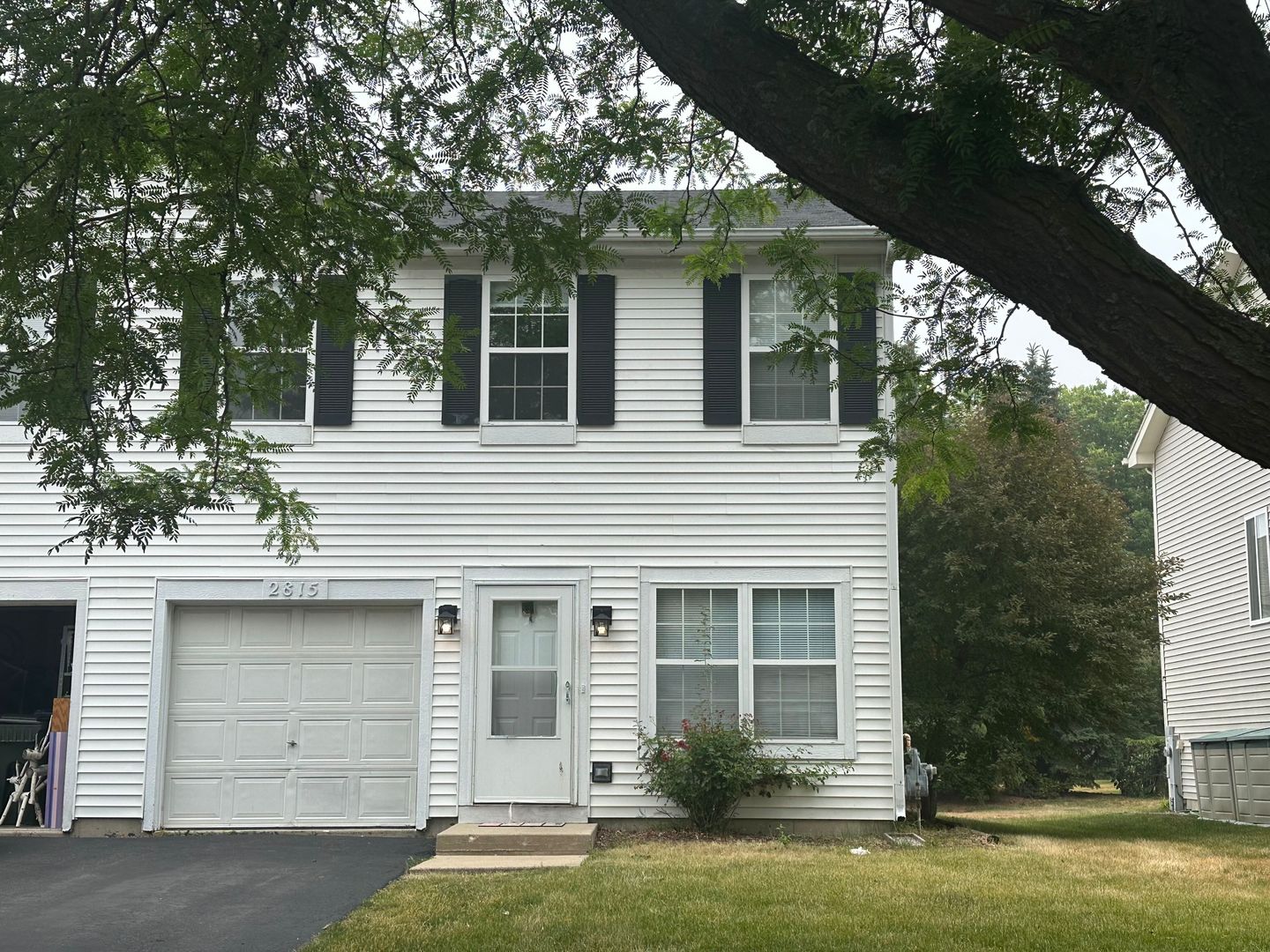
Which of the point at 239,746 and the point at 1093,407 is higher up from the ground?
the point at 1093,407

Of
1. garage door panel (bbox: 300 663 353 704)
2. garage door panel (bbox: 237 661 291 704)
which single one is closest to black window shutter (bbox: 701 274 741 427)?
garage door panel (bbox: 300 663 353 704)

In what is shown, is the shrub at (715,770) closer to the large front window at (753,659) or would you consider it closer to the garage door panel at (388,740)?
the large front window at (753,659)

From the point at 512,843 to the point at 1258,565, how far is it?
384 inches

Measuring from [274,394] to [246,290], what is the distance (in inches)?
32.6

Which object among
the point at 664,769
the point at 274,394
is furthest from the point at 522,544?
the point at 274,394

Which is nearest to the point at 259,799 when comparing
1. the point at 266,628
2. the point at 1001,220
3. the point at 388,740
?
the point at 388,740

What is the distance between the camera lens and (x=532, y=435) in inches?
485

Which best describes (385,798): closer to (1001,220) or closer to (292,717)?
(292,717)

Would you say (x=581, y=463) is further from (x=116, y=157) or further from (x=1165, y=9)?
(x=1165, y=9)

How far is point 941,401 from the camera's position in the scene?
20.7 ft

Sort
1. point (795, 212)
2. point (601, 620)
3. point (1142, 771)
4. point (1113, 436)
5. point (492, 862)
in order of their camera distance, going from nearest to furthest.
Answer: point (492, 862) < point (601, 620) < point (795, 212) < point (1142, 771) < point (1113, 436)

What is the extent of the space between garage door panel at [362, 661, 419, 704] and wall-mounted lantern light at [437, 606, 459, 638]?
21.8 inches

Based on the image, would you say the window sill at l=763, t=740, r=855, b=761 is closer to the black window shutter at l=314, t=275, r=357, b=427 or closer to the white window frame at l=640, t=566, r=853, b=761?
the white window frame at l=640, t=566, r=853, b=761

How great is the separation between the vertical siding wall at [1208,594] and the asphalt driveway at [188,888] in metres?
10.2
